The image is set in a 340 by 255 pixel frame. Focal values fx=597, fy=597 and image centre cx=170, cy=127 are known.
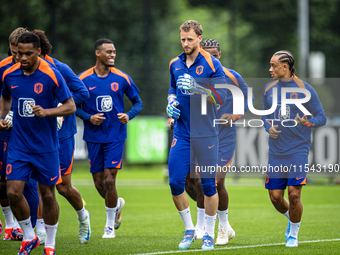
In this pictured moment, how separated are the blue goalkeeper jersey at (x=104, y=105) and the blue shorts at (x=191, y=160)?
159cm

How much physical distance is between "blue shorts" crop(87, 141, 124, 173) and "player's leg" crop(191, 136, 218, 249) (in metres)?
1.64

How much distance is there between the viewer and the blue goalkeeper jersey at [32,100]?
610cm

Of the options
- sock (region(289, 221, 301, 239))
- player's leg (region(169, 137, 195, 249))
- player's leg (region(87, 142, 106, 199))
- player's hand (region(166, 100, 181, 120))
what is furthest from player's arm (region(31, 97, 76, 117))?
sock (region(289, 221, 301, 239))

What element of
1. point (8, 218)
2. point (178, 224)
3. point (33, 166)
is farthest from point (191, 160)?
point (178, 224)

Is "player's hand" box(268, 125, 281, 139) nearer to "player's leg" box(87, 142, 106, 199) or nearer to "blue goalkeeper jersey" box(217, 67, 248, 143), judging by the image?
"blue goalkeeper jersey" box(217, 67, 248, 143)

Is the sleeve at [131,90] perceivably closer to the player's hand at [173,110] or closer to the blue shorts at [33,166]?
the player's hand at [173,110]

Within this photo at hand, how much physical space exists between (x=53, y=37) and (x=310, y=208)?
13242 mm

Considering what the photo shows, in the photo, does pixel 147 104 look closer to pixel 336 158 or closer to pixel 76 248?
pixel 336 158

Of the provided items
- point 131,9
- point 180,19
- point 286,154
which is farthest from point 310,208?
point 180,19

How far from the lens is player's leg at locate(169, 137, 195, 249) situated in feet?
22.6

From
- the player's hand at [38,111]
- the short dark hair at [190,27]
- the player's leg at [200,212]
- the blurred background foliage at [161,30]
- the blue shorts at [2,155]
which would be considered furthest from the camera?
the blurred background foliage at [161,30]

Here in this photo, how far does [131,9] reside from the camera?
100 ft

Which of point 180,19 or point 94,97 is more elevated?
point 180,19

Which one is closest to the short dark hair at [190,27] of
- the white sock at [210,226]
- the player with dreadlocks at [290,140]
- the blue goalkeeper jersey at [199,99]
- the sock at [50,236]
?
the blue goalkeeper jersey at [199,99]
